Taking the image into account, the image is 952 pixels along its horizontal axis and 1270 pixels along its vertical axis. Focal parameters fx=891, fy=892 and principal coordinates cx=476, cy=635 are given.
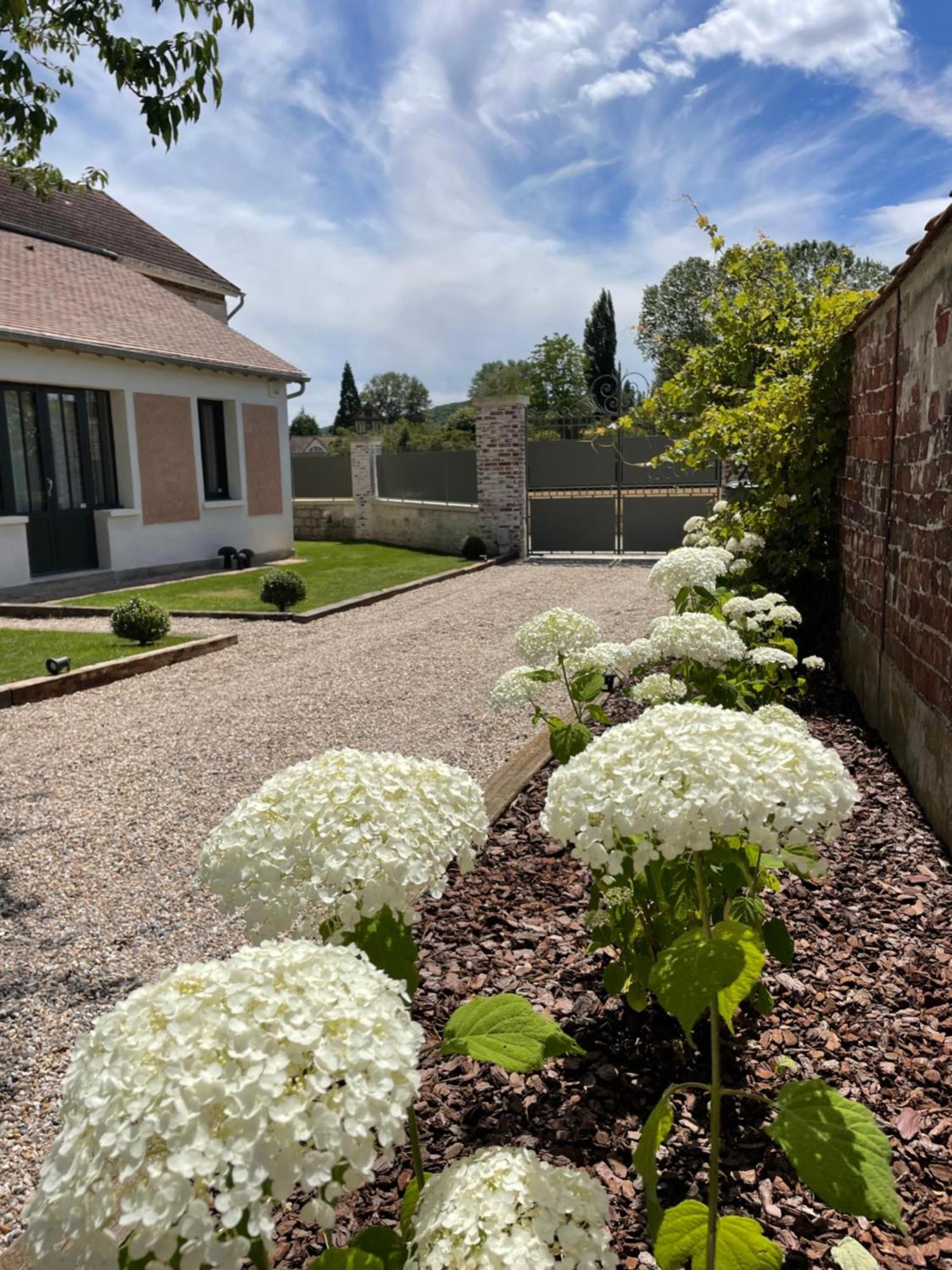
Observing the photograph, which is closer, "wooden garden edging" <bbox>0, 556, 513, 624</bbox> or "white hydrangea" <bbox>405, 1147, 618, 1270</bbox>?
"white hydrangea" <bbox>405, 1147, 618, 1270</bbox>

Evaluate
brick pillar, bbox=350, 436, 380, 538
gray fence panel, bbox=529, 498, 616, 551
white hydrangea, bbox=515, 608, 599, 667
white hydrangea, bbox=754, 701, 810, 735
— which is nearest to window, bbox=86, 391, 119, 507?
brick pillar, bbox=350, 436, 380, 538

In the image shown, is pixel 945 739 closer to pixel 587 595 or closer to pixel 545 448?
pixel 587 595

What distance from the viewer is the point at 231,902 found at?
1.54 metres

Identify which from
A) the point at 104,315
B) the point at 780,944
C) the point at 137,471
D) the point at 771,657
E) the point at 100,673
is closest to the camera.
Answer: the point at 780,944

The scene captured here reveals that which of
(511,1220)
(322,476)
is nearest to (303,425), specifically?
(322,476)

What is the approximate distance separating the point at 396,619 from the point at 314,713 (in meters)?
3.99

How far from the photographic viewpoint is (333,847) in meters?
1.48

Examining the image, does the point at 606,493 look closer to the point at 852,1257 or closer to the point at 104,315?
the point at 104,315

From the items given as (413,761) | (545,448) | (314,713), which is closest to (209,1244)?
(413,761)

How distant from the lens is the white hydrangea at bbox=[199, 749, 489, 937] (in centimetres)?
146

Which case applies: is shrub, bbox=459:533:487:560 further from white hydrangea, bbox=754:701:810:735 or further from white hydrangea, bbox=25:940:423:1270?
white hydrangea, bbox=25:940:423:1270

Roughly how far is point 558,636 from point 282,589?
7.62 m

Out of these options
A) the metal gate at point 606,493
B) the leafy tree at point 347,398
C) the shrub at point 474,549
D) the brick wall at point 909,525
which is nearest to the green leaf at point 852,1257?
the brick wall at point 909,525

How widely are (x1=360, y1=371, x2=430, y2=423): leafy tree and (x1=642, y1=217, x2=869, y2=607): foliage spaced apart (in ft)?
250
